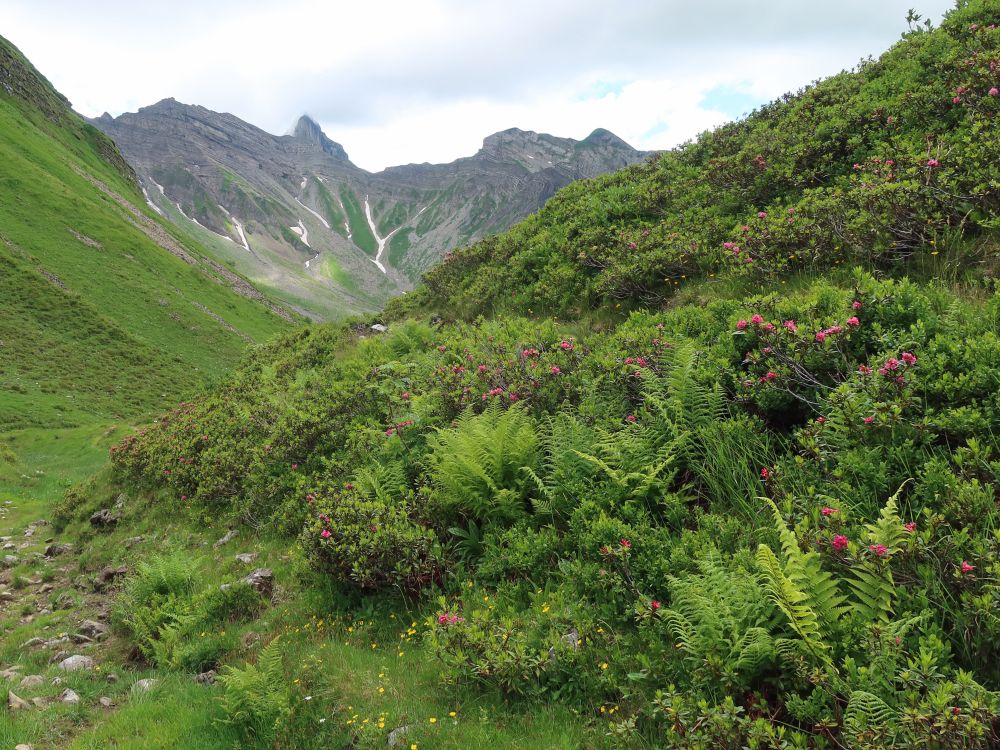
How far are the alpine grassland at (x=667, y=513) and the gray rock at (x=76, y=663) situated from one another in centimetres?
18

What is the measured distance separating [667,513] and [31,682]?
28.5 feet

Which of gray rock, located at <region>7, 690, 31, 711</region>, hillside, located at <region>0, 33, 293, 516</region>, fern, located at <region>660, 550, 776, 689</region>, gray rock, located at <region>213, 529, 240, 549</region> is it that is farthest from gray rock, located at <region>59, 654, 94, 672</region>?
hillside, located at <region>0, 33, 293, 516</region>

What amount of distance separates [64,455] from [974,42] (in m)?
43.9

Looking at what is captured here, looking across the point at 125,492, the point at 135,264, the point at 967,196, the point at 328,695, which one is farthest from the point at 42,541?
the point at 135,264

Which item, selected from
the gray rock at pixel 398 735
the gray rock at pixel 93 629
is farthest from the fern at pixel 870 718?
the gray rock at pixel 93 629

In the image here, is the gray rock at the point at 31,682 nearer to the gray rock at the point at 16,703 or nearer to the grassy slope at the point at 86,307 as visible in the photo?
the gray rock at the point at 16,703

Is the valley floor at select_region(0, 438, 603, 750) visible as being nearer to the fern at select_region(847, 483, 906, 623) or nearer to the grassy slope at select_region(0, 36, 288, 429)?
the fern at select_region(847, 483, 906, 623)

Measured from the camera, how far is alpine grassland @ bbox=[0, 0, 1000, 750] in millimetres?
3633

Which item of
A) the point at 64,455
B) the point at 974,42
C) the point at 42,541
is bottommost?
the point at 64,455

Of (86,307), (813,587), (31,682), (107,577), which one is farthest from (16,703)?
(86,307)

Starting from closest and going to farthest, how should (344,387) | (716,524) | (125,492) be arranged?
(716,524) < (344,387) < (125,492)

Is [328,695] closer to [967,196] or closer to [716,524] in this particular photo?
[716,524]

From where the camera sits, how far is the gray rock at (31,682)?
273 inches

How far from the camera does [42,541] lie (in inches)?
603
